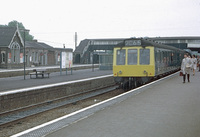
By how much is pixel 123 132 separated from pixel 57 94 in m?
10.2

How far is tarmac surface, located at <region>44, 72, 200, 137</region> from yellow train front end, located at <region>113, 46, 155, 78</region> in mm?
6994

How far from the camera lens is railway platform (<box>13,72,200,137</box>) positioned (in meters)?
5.56

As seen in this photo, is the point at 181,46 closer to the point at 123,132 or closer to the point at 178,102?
the point at 178,102

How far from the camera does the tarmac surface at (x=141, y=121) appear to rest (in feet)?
18.2

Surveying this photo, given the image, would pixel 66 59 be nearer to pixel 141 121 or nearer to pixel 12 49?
pixel 12 49

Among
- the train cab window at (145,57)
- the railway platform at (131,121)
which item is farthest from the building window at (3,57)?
the railway platform at (131,121)

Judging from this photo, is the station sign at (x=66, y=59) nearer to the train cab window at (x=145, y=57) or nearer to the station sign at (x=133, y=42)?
the station sign at (x=133, y=42)

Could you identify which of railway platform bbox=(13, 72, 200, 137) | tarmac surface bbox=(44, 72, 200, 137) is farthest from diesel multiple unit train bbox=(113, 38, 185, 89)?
tarmac surface bbox=(44, 72, 200, 137)

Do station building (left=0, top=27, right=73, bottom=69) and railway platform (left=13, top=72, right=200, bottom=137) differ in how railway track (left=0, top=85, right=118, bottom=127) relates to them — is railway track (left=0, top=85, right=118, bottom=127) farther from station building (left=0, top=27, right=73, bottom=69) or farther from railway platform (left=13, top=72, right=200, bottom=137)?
station building (left=0, top=27, right=73, bottom=69)

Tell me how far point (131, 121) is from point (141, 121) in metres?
0.21

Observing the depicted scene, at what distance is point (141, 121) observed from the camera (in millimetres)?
6547

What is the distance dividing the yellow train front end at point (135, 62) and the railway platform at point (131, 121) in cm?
688

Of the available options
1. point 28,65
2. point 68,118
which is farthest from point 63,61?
point 28,65

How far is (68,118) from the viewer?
676 centimetres
